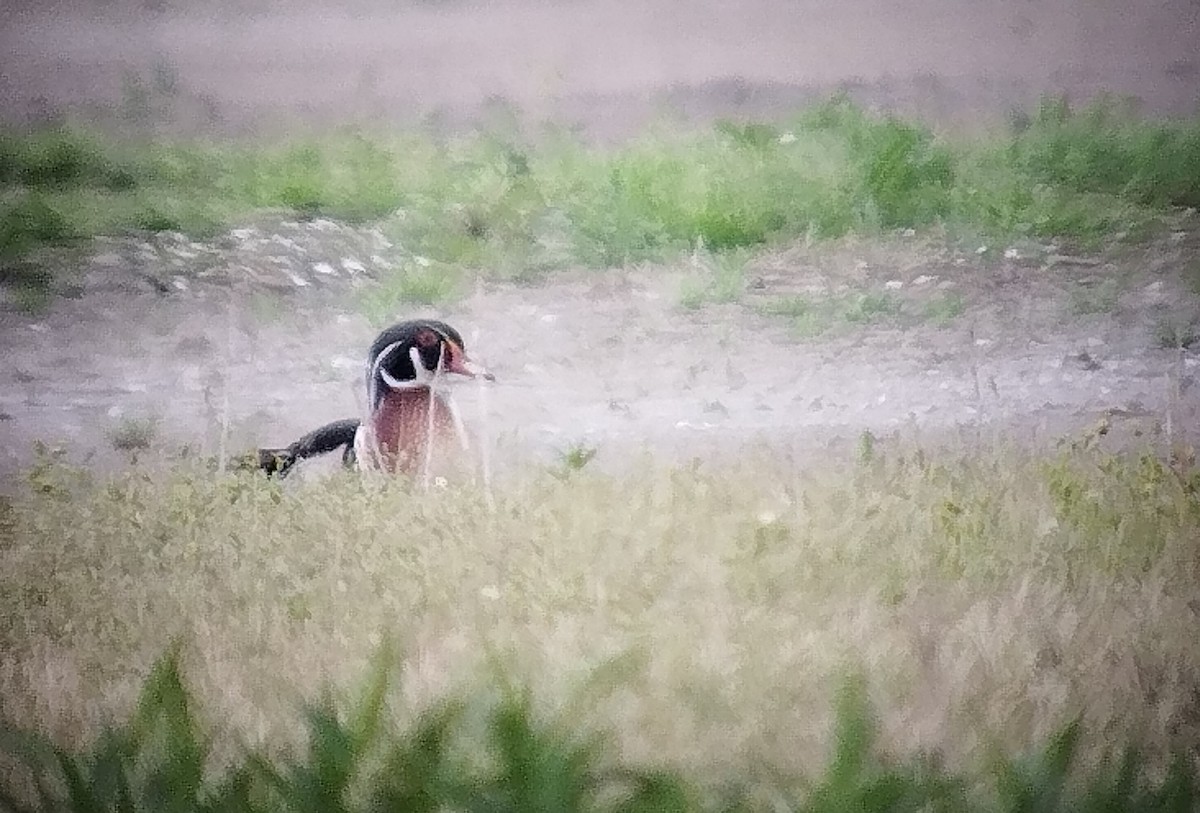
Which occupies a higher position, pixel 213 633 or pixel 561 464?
pixel 561 464

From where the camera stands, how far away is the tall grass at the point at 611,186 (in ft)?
3.91

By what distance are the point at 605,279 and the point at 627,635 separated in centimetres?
36

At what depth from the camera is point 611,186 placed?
1.20 metres

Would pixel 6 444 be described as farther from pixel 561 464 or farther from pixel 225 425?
pixel 561 464

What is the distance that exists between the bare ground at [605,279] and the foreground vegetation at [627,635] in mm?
61

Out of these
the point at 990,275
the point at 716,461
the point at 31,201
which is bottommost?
the point at 716,461

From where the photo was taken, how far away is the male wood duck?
117 centimetres

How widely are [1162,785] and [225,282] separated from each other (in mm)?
1029

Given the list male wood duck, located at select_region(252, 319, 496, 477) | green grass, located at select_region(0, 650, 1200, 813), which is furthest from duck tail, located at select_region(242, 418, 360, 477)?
green grass, located at select_region(0, 650, 1200, 813)

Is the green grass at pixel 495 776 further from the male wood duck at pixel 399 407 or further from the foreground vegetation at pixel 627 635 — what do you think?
the male wood duck at pixel 399 407

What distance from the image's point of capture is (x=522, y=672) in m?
1.10

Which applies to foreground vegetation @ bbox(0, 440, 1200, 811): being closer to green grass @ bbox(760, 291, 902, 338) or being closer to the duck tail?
the duck tail

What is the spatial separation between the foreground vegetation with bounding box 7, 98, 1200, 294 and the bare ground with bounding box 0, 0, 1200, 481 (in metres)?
0.03

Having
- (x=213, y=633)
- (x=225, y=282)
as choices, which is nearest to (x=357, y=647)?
(x=213, y=633)
